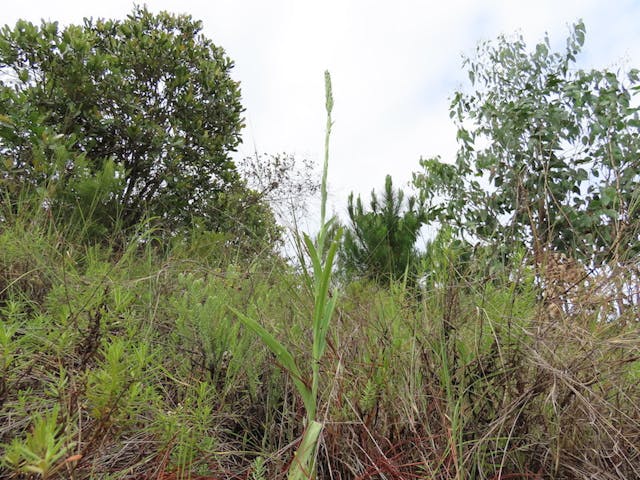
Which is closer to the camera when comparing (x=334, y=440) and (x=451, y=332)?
(x=334, y=440)

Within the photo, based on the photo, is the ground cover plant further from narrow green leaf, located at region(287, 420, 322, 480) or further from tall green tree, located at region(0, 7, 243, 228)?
tall green tree, located at region(0, 7, 243, 228)

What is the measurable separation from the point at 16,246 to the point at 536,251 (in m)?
2.04

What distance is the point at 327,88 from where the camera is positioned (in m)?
1.23

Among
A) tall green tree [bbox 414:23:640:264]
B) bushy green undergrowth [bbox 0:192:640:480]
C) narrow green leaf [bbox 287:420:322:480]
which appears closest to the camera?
narrow green leaf [bbox 287:420:322:480]

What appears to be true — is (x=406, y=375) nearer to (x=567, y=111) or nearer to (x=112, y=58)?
(x=567, y=111)

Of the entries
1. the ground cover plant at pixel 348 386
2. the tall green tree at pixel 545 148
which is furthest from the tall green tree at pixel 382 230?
the ground cover plant at pixel 348 386

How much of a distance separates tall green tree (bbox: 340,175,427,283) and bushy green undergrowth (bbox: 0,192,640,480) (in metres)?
4.23

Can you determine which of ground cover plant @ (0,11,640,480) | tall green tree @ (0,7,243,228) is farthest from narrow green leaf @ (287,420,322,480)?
tall green tree @ (0,7,243,228)

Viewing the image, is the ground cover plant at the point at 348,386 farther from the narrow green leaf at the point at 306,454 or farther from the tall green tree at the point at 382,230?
the tall green tree at the point at 382,230

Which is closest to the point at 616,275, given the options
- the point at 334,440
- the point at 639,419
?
the point at 639,419

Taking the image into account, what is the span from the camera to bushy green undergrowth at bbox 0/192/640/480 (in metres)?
1.17

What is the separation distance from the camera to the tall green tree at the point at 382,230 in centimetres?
617

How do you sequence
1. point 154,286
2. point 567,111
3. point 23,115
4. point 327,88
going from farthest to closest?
point 567,111 → point 23,115 → point 154,286 → point 327,88

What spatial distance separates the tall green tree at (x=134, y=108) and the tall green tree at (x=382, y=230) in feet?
5.93
